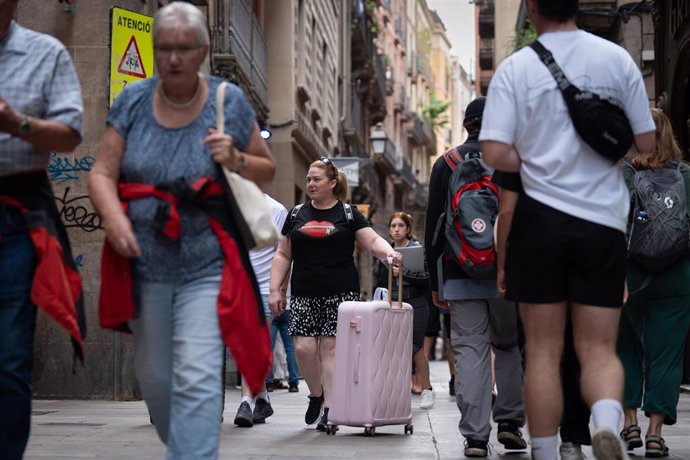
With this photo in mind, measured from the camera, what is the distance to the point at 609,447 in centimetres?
506

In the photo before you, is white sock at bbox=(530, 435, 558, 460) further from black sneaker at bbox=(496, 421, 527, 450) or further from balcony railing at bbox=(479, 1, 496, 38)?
balcony railing at bbox=(479, 1, 496, 38)

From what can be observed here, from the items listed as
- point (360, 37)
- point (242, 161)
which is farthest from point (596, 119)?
point (360, 37)

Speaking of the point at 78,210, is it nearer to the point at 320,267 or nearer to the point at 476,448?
the point at 320,267

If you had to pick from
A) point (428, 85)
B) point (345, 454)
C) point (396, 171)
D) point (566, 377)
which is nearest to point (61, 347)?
point (345, 454)

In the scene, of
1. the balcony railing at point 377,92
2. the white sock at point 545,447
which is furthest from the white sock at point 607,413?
the balcony railing at point 377,92

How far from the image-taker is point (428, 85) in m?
87.2

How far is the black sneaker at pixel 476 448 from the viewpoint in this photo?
7.62 m

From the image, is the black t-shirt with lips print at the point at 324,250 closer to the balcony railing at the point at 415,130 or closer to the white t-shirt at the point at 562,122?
the white t-shirt at the point at 562,122

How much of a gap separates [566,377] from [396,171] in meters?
54.3

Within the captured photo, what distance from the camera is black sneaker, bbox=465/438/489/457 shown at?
25.0ft

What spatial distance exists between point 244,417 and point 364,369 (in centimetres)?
116

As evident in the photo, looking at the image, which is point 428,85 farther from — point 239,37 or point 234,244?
point 234,244

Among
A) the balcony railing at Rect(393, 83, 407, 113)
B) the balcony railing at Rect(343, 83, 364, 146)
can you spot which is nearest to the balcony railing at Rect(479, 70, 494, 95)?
the balcony railing at Rect(393, 83, 407, 113)

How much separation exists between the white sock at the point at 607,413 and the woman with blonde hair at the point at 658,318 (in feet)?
8.83
